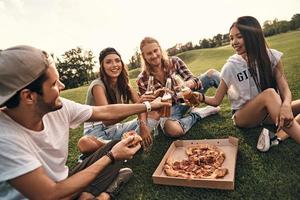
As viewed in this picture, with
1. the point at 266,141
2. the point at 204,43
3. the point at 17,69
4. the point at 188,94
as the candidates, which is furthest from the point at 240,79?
the point at 204,43

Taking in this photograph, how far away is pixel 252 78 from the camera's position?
4.62 m

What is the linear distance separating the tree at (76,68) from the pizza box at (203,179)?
52.7 meters

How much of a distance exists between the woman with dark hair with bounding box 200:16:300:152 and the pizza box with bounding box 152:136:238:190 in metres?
0.45

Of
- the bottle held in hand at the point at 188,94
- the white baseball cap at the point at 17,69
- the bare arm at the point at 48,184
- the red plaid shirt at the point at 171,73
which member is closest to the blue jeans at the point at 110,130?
the red plaid shirt at the point at 171,73

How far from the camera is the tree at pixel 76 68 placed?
57.8 meters

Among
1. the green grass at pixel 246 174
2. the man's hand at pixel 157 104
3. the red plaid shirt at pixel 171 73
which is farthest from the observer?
the red plaid shirt at pixel 171 73

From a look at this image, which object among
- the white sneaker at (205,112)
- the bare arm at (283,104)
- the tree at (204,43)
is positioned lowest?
the tree at (204,43)

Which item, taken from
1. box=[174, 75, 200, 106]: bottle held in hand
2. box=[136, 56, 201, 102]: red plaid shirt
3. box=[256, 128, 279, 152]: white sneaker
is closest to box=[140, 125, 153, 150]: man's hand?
box=[174, 75, 200, 106]: bottle held in hand

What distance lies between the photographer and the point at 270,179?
135 inches

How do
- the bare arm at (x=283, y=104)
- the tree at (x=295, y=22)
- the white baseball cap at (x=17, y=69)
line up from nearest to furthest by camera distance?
the white baseball cap at (x=17, y=69) → the bare arm at (x=283, y=104) → the tree at (x=295, y=22)

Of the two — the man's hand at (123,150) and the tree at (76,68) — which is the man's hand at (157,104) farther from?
the tree at (76,68)

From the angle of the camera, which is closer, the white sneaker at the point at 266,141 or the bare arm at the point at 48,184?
the bare arm at the point at 48,184

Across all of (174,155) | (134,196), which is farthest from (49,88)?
(174,155)

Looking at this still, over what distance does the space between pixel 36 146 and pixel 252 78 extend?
3.39 meters
